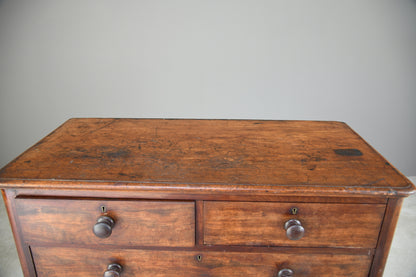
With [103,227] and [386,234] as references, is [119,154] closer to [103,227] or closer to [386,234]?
[103,227]

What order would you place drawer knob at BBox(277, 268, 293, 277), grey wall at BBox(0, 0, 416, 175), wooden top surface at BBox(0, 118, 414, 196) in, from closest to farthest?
wooden top surface at BBox(0, 118, 414, 196) < drawer knob at BBox(277, 268, 293, 277) < grey wall at BBox(0, 0, 416, 175)

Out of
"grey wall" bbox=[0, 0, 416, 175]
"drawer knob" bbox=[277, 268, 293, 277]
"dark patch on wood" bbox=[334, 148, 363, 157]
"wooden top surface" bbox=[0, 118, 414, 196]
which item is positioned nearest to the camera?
"wooden top surface" bbox=[0, 118, 414, 196]

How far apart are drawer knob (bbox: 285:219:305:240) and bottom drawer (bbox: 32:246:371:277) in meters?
0.14

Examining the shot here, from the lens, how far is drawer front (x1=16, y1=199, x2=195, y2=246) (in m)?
1.07

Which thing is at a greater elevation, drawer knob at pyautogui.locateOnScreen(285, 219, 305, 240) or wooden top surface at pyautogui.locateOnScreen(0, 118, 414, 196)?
wooden top surface at pyautogui.locateOnScreen(0, 118, 414, 196)

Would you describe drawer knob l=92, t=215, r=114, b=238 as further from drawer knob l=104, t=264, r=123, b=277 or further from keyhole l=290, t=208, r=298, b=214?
keyhole l=290, t=208, r=298, b=214

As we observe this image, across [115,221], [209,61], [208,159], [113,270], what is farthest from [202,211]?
[209,61]

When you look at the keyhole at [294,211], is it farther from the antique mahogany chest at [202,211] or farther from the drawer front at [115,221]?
the drawer front at [115,221]

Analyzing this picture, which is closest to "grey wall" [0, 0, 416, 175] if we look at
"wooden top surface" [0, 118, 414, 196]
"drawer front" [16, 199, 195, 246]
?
"wooden top surface" [0, 118, 414, 196]

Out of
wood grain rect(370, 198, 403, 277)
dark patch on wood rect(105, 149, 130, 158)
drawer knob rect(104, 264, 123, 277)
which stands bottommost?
drawer knob rect(104, 264, 123, 277)

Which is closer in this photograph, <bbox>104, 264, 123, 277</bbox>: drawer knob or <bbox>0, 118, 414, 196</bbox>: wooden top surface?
<bbox>0, 118, 414, 196</bbox>: wooden top surface

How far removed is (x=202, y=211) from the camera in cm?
107

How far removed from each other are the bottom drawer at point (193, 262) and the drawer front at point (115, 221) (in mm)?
62

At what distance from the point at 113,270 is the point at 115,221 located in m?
0.21
